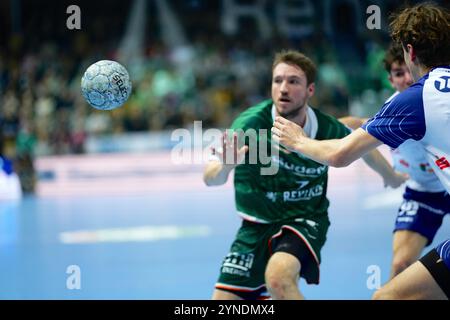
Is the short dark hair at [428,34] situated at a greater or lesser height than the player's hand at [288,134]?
greater

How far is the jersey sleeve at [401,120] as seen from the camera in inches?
136

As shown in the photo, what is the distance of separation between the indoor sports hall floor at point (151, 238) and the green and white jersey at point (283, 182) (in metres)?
1.53

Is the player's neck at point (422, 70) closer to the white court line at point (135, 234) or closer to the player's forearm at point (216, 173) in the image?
the player's forearm at point (216, 173)

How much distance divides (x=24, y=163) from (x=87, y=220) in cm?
292

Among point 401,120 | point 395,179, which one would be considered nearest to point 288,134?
point 401,120

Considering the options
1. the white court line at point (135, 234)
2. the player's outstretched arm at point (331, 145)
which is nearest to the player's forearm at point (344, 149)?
the player's outstretched arm at point (331, 145)

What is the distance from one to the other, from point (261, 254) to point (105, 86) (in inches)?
60.6

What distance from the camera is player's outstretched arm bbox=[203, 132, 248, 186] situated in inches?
180

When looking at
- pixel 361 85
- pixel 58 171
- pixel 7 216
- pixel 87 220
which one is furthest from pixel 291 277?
pixel 361 85

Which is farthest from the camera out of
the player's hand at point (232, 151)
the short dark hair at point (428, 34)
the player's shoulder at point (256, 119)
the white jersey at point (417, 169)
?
the white jersey at point (417, 169)

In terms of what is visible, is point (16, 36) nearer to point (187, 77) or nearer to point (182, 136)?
point (187, 77)

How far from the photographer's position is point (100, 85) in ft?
15.0

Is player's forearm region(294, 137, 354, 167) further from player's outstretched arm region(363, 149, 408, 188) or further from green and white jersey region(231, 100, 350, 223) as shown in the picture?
player's outstretched arm region(363, 149, 408, 188)
